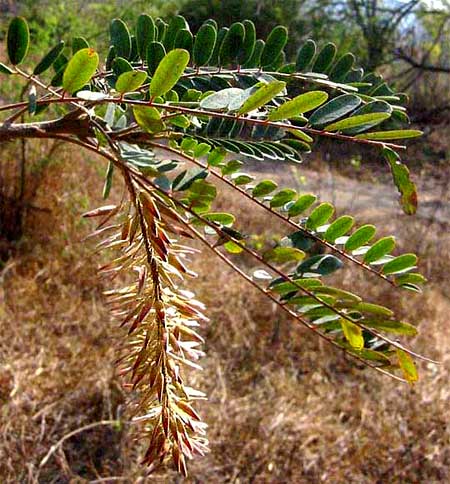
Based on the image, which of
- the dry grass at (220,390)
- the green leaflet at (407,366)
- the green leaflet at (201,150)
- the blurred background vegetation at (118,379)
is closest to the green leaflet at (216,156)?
the green leaflet at (201,150)

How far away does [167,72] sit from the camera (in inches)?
9.1

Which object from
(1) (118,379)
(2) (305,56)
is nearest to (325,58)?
(2) (305,56)

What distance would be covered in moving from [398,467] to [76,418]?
67 cm

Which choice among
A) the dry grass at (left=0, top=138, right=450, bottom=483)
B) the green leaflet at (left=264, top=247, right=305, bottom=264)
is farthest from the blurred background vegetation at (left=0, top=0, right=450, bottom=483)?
the green leaflet at (left=264, top=247, right=305, bottom=264)

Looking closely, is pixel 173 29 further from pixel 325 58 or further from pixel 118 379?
pixel 118 379

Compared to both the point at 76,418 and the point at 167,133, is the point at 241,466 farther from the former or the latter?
the point at 167,133

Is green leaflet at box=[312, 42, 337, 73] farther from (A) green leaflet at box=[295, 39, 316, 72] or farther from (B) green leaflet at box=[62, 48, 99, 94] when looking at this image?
(B) green leaflet at box=[62, 48, 99, 94]

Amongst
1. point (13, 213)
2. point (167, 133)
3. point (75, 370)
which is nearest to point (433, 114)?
point (13, 213)

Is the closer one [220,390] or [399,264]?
[399,264]

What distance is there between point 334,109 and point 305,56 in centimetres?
11

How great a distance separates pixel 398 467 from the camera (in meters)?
1.35

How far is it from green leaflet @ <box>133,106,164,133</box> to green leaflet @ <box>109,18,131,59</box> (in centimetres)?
10

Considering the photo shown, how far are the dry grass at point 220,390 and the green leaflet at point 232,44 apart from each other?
0.76 meters

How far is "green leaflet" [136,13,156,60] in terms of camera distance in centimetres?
31
